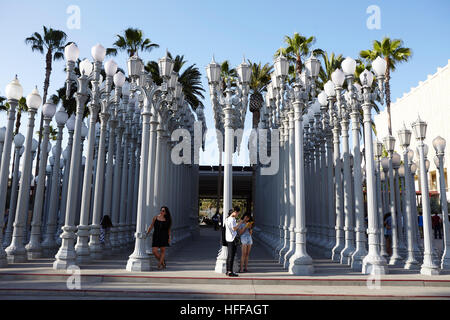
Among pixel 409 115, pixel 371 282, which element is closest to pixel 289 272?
pixel 371 282

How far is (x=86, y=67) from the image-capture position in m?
11.2

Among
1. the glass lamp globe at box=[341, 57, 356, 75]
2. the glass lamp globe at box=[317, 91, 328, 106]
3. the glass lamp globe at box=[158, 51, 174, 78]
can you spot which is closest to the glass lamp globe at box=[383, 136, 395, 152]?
the glass lamp globe at box=[317, 91, 328, 106]

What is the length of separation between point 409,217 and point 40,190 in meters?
13.7

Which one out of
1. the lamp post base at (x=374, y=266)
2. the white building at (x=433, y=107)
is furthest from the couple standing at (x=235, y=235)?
the white building at (x=433, y=107)

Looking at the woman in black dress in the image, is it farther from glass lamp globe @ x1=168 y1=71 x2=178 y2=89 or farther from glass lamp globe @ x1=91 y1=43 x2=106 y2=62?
glass lamp globe @ x1=91 y1=43 x2=106 y2=62

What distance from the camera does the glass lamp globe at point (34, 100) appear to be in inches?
456

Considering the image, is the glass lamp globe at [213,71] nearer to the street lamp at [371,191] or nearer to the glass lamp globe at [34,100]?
the street lamp at [371,191]

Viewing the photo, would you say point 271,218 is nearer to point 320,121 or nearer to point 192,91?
point 320,121

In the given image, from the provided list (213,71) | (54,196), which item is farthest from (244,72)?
(54,196)

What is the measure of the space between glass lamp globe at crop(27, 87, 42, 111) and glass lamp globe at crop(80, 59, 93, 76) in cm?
202

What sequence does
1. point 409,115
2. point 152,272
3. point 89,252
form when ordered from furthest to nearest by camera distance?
point 409,115 → point 89,252 → point 152,272

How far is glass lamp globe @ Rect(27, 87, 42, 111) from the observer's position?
38.0ft

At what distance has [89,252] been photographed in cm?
1183

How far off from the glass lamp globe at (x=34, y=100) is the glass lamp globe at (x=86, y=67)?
6.63 ft
